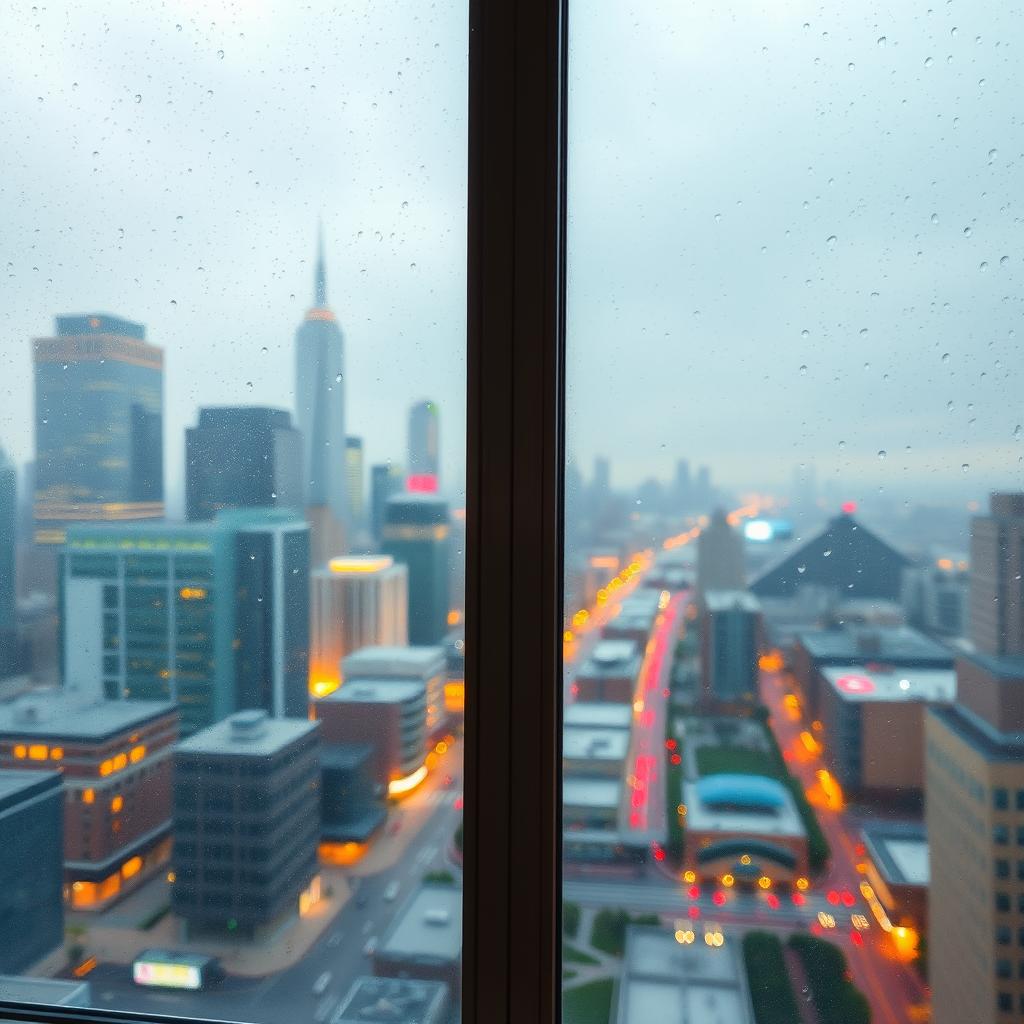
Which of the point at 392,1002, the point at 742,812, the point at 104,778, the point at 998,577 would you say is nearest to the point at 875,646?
the point at 998,577

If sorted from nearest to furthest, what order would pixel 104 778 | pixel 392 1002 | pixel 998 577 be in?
pixel 998 577 → pixel 392 1002 → pixel 104 778

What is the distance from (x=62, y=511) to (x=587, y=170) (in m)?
0.94

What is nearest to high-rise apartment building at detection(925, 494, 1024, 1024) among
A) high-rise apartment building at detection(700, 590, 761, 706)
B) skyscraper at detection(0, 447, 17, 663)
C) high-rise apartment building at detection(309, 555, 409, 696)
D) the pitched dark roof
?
the pitched dark roof

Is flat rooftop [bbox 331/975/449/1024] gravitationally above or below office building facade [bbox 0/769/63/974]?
below

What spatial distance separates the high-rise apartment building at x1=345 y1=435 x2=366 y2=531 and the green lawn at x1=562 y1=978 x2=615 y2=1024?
27.5 inches

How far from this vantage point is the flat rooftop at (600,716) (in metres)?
1.15

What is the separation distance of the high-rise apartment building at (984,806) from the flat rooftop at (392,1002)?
65cm

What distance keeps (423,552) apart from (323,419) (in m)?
0.25

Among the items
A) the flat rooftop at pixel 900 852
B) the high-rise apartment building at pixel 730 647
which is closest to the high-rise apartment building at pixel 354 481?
the high-rise apartment building at pixel 730 647

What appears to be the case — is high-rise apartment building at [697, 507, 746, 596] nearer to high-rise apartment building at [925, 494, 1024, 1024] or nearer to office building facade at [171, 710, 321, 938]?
high-rise apartment building at [925, 494, 1024, 1024]

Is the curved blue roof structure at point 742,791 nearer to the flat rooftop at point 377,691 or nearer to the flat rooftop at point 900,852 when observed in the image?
the flat rooftop at point 900,852

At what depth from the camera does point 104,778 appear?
4.20ft

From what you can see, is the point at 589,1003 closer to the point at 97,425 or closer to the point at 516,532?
the point at 516,532

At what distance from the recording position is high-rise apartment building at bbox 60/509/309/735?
4.08ft
